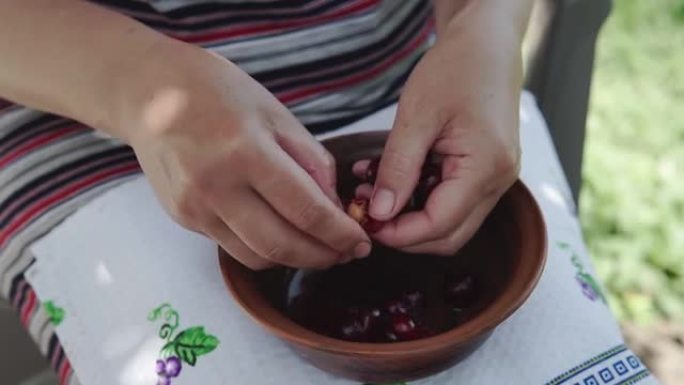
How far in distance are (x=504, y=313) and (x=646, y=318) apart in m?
0.89

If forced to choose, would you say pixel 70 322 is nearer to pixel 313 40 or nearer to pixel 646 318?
pixel 313 40

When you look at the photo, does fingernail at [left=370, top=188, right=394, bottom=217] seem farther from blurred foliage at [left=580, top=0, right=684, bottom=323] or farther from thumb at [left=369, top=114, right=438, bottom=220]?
blurred foliage at [left=580, top=0, right=684, bottom=323]

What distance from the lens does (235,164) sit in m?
0.71

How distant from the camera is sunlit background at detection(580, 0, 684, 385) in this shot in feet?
5.02

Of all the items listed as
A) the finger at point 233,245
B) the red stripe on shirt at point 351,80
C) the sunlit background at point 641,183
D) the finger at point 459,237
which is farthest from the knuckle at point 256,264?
the sunlit background at point 641,183

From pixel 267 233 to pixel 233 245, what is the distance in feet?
0.13

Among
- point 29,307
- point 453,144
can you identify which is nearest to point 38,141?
point 29,307

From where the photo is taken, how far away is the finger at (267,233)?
72 centimetres

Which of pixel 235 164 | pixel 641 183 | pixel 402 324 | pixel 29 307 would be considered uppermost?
pixel 235 164

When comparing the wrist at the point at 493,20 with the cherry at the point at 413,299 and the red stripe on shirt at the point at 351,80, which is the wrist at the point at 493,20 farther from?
the cherry at the point at 413,299

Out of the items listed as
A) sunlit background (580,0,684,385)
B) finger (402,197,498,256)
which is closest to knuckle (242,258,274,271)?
finger (402,197,498,256)

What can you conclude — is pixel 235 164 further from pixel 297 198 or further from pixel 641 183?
pixel 641 183

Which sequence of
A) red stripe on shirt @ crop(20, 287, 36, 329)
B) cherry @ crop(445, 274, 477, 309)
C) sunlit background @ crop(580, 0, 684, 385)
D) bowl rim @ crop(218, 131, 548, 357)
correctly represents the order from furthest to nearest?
sunlit background @ crop(580, 0, 684, 385)
red stripe on shirt @ crop(20, 287, 36, 329)
cherry @ crop(445, 274, 477, 309)
bowl rim @ crop(218, 131, 548, 357)

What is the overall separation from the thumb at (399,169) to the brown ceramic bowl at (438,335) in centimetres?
7
